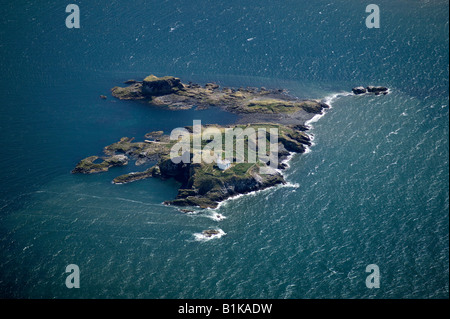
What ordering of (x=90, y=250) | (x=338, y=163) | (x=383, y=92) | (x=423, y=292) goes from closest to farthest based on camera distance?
(x=423, y=292) < (x=90, y=250) < (x=338, y=163) < (x=383, y=92)

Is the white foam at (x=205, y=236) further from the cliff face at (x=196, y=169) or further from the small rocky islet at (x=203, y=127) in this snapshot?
the cliff face at (x=196, y=169)

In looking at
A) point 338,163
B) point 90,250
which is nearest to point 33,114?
point 90,250

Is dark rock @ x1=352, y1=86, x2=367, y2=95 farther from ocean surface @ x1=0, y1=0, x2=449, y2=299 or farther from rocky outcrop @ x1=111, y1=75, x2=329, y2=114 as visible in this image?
rocky outcrop @ x1=111, y1=75, x2=329, y2=114

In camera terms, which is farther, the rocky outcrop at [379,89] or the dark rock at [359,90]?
the dark rock at [359,90]

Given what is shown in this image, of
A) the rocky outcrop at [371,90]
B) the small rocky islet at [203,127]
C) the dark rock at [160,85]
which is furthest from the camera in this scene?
the dark rock at [160,85]

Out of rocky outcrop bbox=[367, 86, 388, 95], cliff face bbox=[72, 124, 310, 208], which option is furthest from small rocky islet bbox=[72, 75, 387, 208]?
rocky outcrop bbox=[367, 86, 388, 95]

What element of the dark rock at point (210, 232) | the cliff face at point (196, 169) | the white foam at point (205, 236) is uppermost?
the cliff face at point (196, 169)

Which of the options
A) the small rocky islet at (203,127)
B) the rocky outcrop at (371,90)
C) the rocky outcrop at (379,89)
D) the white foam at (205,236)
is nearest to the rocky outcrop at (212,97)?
the small rocky islet at (203,127)
